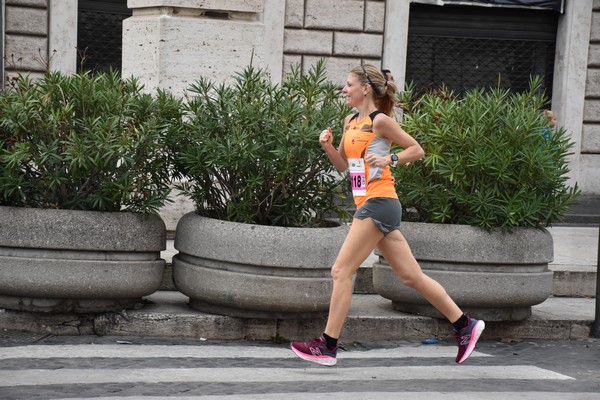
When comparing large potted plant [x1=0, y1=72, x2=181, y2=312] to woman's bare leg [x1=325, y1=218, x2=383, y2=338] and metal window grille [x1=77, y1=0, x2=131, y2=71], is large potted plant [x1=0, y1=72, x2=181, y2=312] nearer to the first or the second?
woman's bare leg [x1=325, y1=218, x2=383, y2=338]

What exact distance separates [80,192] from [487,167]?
266cm

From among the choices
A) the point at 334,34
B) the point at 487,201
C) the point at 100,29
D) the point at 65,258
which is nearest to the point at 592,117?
the point at 334,34

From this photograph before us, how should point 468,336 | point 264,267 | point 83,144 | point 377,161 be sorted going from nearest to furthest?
point 377,161 < point 468,336 < point 83,144 < point 264,267

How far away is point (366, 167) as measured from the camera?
6.85m

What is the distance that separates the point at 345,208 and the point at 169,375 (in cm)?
221

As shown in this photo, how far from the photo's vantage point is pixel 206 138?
24.3 ft

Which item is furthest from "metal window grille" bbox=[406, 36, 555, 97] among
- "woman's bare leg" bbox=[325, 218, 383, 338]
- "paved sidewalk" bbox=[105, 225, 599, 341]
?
"woman's bare leg" bbox=[325, 218, 383, 338]

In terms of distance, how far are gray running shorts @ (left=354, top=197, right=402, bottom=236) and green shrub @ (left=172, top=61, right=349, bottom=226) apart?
689mm

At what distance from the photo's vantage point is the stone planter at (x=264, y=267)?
7246 millimetres

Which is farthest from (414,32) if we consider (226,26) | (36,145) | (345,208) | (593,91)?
(36,145)

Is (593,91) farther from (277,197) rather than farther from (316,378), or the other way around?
(316,378)

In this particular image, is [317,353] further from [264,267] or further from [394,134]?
[394,134]

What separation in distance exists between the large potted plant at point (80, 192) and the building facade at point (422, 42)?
6183 mm

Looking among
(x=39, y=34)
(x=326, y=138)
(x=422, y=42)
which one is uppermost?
(x=422, y=42)
